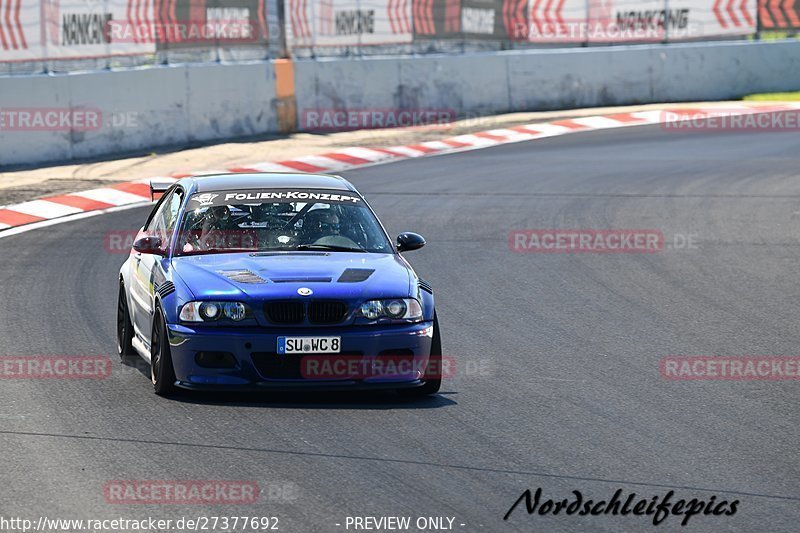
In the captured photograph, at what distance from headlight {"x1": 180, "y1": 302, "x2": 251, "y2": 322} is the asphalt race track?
21.6 inches

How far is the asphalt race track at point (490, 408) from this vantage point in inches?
277

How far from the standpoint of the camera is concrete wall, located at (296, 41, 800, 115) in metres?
26.6

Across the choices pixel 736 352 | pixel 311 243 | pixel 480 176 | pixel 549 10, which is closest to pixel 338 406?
pixel 311 243

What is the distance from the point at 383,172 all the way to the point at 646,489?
1534 centimetres

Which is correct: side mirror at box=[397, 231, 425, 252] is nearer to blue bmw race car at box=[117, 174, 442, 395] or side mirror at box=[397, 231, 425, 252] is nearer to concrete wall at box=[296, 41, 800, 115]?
blue bmw race car at box=[117, 174, 442, 395]

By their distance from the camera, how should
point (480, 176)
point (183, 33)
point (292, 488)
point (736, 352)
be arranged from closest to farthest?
point (292, 488)
point (736, 352)
point (480, 176)
point (183, 33)

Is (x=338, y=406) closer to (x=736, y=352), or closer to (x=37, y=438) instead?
(x=37, y=438)

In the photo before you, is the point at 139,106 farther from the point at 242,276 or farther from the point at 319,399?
the point at 319,399

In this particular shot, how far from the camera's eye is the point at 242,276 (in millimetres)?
9242

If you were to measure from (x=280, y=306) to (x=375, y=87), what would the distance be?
60.0ft

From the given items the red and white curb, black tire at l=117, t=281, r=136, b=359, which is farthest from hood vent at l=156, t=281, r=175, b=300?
the red and white curb

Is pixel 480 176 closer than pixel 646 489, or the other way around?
pixel 646 489

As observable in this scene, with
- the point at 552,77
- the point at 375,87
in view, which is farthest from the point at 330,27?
the point at 552,77

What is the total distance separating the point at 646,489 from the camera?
23.5ft
